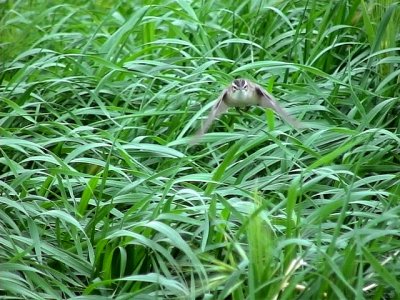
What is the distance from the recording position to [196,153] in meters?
4.18

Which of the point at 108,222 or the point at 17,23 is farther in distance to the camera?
the point at 17,23

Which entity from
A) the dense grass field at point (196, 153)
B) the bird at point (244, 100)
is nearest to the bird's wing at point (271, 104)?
the bird at point (244, 100)

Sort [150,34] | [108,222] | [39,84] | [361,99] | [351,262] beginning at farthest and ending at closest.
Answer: [150,34] → [39,84] → [361,99] → [108,222] → [351,262]

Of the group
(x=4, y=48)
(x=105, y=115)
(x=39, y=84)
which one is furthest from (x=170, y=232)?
(x=4, y=48)

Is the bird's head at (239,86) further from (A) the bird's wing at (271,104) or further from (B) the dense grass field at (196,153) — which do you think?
(B) the dense grass field at (196,153)

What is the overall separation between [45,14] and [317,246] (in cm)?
241

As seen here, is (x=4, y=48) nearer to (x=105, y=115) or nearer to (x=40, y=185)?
(x=105, y=115)

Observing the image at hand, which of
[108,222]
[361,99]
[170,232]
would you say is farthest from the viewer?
[361,99]

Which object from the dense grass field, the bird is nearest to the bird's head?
the bird

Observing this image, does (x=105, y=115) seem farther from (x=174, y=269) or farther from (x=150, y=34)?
(x=174, y=269)

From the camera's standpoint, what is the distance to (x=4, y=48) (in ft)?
16.4

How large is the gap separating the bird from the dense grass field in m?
0.15

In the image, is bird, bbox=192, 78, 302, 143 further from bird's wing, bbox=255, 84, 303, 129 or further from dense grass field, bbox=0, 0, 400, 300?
dense grass field, bbox=0, 0, 400, 300

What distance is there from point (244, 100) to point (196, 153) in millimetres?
585
